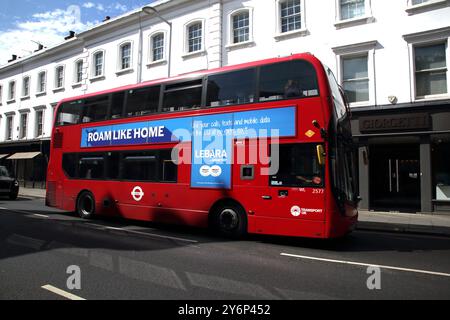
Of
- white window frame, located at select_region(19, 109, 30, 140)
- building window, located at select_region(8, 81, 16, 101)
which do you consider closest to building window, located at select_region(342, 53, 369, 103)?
white window frame, located at select_region(19, 109, 30, 140)

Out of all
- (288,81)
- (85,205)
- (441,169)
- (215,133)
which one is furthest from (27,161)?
(441,169)

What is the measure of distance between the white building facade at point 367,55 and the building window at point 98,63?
255 centimetres

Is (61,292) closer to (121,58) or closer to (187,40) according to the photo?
(187,40)

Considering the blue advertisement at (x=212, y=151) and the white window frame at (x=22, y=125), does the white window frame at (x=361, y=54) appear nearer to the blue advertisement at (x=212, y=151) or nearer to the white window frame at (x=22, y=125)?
the blue advertisement at (x=212, y=151)

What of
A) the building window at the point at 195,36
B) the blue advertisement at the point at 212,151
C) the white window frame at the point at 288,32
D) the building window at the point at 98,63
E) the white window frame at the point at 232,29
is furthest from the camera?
the building window at the point at 98,63

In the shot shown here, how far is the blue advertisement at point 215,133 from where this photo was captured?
7.30m

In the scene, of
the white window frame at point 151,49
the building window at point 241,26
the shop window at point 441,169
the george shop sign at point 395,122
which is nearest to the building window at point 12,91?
the white window frame at point 151,49

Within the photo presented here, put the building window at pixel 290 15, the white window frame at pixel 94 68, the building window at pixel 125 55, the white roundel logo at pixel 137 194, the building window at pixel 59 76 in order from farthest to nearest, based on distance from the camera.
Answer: the building window at pixel 59 76
the white window frame at pixel 94 68
the building window at pixel 125 55
the building window at pixel 290 15
the white roundel logo at pixel 137 194

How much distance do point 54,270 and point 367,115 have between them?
12683mm

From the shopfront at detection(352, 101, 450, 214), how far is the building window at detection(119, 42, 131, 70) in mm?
14602

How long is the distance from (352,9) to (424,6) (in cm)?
279

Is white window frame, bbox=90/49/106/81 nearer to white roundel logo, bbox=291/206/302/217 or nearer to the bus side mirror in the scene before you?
white roundel logo, bbox=291/206/302/217

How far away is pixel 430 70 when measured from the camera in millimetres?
13164

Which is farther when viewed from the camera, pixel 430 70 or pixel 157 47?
pixel 157 47
